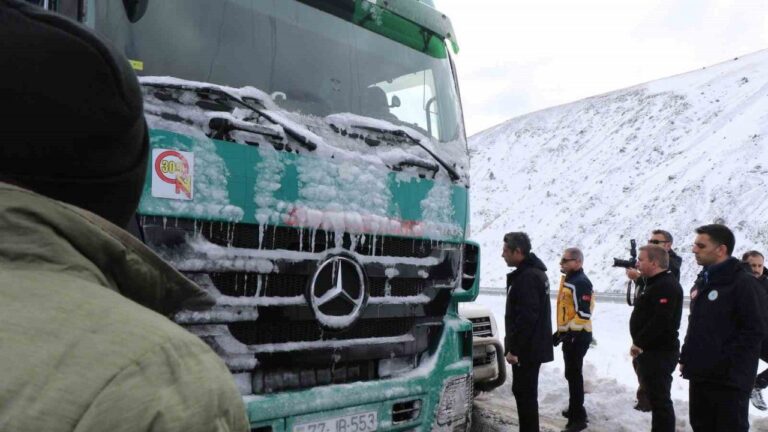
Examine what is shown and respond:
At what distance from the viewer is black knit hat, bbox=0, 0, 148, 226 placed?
29.2 inches

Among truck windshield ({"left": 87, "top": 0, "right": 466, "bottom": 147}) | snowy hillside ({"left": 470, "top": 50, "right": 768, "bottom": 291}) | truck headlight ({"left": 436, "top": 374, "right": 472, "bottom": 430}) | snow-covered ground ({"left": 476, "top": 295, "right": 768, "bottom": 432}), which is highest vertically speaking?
snowy hillside ({"left": 470, "top": 50, "right": 768, "bottom": 291})

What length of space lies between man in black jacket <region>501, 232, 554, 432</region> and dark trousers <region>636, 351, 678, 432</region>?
2.32ft

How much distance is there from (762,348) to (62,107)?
6.54 meters

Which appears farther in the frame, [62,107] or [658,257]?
[658,257]

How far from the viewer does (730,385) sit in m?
3.82

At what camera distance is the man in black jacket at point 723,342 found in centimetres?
382

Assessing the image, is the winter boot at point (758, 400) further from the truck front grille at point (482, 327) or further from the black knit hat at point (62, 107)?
the black knit hat at point (62, 107)

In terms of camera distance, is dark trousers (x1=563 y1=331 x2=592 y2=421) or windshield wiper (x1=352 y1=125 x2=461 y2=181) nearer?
windshield wiper (x1=352 y1=125 x2=461 y2=181)

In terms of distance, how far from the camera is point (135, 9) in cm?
272

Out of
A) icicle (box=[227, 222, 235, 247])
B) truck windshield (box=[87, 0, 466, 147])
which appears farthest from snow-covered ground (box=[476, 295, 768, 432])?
icicle (box=[227, 222, 235, 247])

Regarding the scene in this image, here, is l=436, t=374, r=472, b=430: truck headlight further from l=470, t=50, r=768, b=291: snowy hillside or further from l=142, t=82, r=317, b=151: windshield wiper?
l=470, t=50, r=768, b=291: snowy hillside

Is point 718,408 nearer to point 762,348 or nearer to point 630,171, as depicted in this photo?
point 762,348

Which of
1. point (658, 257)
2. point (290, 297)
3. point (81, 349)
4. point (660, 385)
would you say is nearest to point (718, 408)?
point (660, 385)

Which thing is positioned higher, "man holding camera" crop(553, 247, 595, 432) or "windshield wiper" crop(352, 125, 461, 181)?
"windshield wiper" crop(352, 125, 461, 181)
